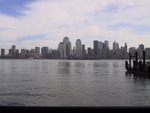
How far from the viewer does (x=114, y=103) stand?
20.2 meters

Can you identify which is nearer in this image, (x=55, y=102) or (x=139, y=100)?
(x=55, y=102)

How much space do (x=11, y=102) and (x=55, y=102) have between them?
407 cm
